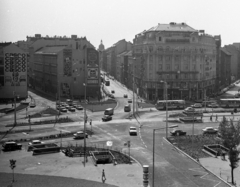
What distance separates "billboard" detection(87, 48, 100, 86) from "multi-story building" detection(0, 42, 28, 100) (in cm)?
1728

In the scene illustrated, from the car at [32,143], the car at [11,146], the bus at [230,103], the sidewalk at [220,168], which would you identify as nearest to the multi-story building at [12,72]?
the bus at [230,103]

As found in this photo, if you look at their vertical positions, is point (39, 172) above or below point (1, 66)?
below

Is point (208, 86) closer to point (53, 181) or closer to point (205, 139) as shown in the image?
point (205, 139)

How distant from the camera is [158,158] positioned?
46.2 m

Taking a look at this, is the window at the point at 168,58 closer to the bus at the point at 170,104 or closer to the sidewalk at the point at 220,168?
the bus at the point at 170,104

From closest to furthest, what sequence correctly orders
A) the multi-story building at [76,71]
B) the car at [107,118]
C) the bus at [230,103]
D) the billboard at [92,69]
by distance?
the car at [107,118]
the bus at [230,103]
the multi-story building at [76,71]
the billboard at [92,69]

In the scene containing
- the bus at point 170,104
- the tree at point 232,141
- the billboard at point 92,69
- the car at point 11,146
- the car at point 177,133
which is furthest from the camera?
the billboard at point 92,69

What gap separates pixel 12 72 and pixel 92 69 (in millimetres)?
21397

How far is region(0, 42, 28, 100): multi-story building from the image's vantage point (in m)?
105

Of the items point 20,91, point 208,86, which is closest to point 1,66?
point 20,91

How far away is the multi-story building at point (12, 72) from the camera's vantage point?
104625 mm

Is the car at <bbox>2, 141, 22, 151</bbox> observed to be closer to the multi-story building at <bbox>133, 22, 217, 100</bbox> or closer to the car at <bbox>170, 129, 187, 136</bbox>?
the car at <bbox>170, 129, 187, 136</bbox>

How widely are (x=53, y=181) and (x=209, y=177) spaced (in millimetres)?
14987

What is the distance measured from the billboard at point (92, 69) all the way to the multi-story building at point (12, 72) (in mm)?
17278
